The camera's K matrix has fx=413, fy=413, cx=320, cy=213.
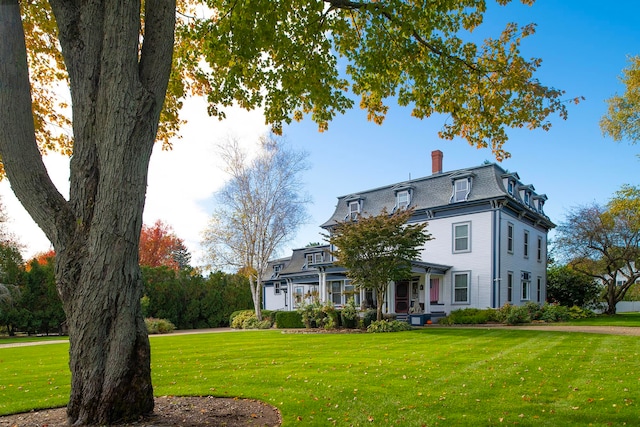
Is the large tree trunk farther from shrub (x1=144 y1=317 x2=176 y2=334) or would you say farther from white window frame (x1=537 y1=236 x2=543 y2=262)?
white window frame (x1=537 y1=236 x2=543 y2=262)

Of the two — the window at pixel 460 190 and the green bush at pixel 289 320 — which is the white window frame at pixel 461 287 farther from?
the green bush at pixel 289 320

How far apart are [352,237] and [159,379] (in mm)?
11225

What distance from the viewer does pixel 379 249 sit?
17.8 m

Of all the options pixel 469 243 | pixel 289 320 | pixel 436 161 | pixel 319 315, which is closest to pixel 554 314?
pixel 469 243

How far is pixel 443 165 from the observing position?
26797 millimetres

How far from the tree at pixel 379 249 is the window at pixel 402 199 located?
23.9ft

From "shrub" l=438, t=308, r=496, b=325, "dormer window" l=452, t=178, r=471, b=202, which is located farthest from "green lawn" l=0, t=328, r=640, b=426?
"dormer window" l=452, t=178, r=471, b=202

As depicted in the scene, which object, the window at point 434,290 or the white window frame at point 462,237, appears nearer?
the white window frame at point 462,237

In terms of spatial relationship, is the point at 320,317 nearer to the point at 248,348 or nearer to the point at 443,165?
the point at 248,348

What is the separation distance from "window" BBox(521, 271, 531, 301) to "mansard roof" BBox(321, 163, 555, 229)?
3423mm

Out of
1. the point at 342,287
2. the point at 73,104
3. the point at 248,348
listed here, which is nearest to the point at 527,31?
the point at 73,104

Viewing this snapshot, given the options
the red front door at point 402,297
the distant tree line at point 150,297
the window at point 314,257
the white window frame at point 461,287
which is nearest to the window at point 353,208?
the red front door at point 402,297

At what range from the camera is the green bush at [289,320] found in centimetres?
2255

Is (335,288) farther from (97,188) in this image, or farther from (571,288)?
(97,188)
